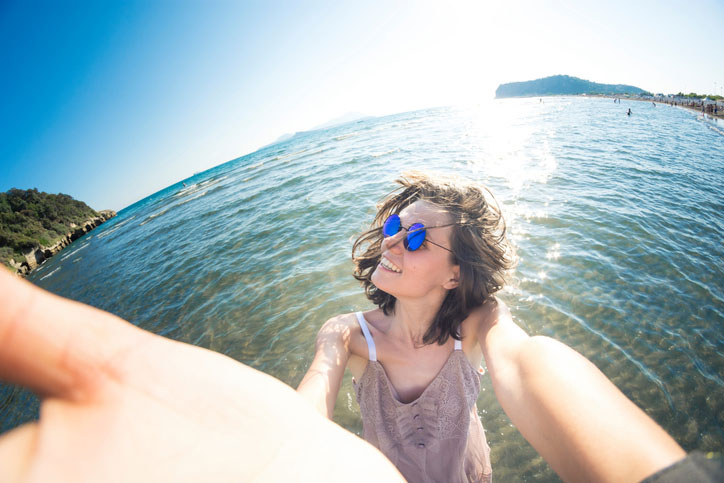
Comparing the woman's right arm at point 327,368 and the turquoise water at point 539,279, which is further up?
the woman's right arm at point 327,368

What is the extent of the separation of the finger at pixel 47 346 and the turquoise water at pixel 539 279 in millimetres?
3830

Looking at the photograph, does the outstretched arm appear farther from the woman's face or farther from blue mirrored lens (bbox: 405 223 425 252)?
blue mirrored lens (bbox: 405 223 425 252)

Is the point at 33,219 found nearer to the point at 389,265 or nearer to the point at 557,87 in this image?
the point at 389,265

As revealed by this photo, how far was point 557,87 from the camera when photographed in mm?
168750

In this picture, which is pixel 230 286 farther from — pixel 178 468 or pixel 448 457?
pixel 178 468

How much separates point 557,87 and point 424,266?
728ft

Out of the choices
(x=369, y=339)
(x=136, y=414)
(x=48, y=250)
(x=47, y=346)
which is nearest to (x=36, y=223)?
(x=48, y=250)

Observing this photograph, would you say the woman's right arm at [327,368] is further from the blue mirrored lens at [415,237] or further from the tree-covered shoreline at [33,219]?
the tree-covered shoreline at [33,219]

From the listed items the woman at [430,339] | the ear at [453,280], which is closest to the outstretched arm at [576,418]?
the woman at [430,339]

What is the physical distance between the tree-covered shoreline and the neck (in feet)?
113

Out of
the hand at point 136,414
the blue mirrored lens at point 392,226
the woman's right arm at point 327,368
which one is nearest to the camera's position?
the hand at point 136,414

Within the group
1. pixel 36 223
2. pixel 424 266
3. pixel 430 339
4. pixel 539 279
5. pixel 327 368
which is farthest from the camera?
pixel 36 223

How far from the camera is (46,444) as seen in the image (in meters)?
0.64

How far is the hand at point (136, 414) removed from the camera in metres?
0.66
